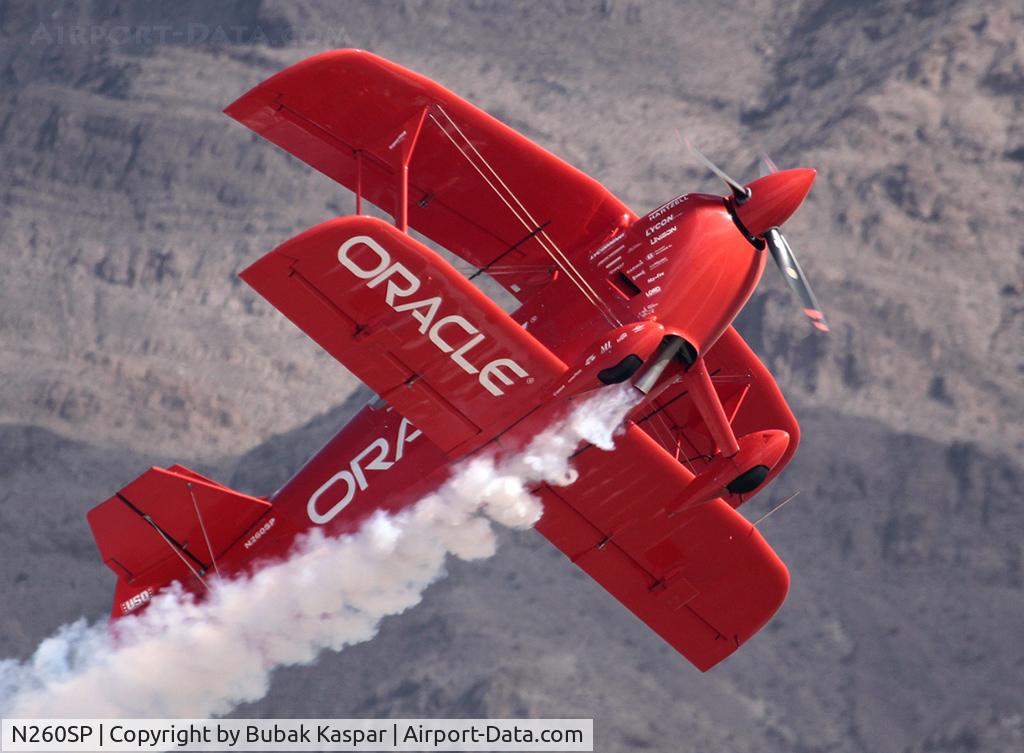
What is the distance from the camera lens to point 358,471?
25641 millimetres

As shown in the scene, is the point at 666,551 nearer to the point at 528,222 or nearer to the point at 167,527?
the point at 528,222

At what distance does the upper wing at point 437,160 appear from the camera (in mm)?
24375

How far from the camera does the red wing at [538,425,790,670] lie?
24.8 m

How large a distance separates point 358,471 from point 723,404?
5.00 meters

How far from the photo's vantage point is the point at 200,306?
59.0 m

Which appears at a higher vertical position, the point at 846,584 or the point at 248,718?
the point at 846,584

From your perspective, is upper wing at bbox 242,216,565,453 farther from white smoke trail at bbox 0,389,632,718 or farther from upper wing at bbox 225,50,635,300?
upper wing at bbox 225,50,635,300

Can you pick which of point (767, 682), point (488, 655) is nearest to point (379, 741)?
point (488, 655)

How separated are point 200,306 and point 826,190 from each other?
18.7m

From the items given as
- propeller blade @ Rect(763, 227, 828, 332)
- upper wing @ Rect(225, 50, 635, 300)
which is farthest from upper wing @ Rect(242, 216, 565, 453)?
propeller blade @ Rect(763, 227, 828, 332)

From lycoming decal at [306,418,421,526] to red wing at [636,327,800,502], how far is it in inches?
128

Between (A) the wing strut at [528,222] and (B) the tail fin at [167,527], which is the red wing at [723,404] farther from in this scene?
(B) the tail fin at [167,527]

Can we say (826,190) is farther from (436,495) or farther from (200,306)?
(436,495)

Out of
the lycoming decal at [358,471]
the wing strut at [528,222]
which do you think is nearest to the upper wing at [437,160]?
the wing strut at [528,222]
